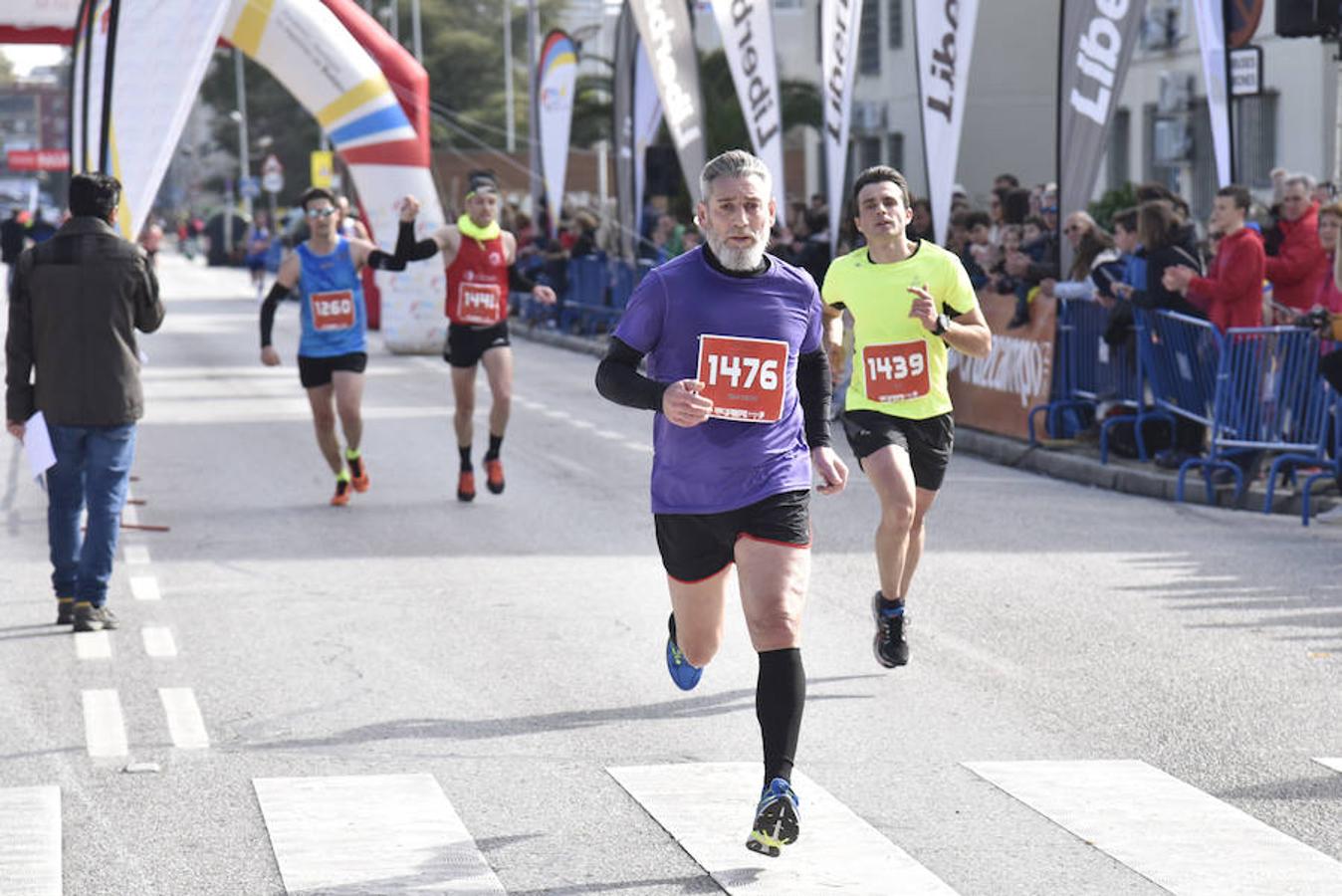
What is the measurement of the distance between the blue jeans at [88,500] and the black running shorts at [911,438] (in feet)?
10.2

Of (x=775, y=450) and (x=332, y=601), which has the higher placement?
(x=775, y=450)

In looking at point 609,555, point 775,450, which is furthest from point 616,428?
point 775,450

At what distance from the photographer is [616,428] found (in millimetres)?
19406

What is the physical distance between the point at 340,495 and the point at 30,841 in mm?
7985

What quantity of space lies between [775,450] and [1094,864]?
142 centimetres

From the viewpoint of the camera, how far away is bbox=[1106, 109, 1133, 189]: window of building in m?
36.0

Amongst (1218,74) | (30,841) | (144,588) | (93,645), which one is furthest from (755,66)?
(30,841)

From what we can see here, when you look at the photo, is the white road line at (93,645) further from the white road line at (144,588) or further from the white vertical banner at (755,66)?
the white vertical banner at (755,66)

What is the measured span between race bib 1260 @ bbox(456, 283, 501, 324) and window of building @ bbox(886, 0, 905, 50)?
30.9 meters

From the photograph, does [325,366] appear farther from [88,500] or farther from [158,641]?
[158,641]

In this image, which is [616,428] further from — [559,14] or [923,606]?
[559,14]

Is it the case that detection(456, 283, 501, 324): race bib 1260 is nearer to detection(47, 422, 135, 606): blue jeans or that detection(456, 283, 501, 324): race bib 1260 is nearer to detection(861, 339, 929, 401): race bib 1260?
detection(47, 422, 135, 606): blue jeans

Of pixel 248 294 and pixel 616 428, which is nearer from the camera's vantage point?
pixel 616 428

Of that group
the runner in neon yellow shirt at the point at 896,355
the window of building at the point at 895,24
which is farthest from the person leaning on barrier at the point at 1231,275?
the window of building at the point at 895,24
